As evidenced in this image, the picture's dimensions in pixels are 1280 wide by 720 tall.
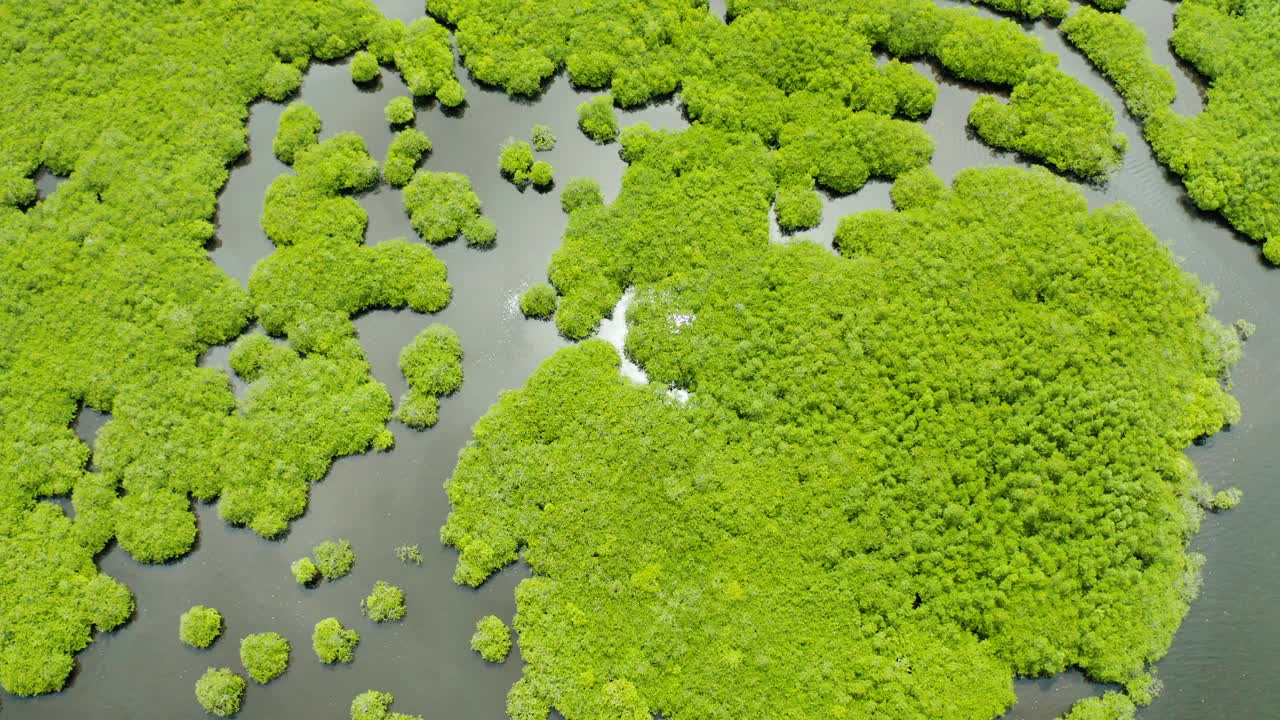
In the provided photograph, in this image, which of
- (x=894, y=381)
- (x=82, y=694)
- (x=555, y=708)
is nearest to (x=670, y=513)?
(x=555, y=708)

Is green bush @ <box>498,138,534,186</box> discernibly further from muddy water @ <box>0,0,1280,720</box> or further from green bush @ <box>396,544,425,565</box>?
green bush @ <box>396,544,425,565</box>

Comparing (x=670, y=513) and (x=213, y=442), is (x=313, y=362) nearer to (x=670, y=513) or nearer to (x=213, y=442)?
(x=213, y=442)

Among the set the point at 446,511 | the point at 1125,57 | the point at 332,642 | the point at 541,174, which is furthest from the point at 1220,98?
the point at 332,642

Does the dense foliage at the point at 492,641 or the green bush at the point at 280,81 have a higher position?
the green bush at the point at 280,81

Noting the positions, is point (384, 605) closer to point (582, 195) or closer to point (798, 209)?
point (582, 195)

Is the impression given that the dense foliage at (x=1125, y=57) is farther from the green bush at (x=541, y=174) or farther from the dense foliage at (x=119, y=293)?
the dense foliage at (x=119, y=293)

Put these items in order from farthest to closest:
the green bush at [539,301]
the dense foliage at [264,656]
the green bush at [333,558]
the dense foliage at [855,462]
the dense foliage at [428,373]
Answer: the green bush at [539,301], the dense foliage at [428,373], the green bush at [333,558], the dense foliage at [264,656], the dense foliage at [855,462]

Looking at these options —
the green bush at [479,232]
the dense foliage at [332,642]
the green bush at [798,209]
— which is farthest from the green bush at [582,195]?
the dense foliage at [332,642]
